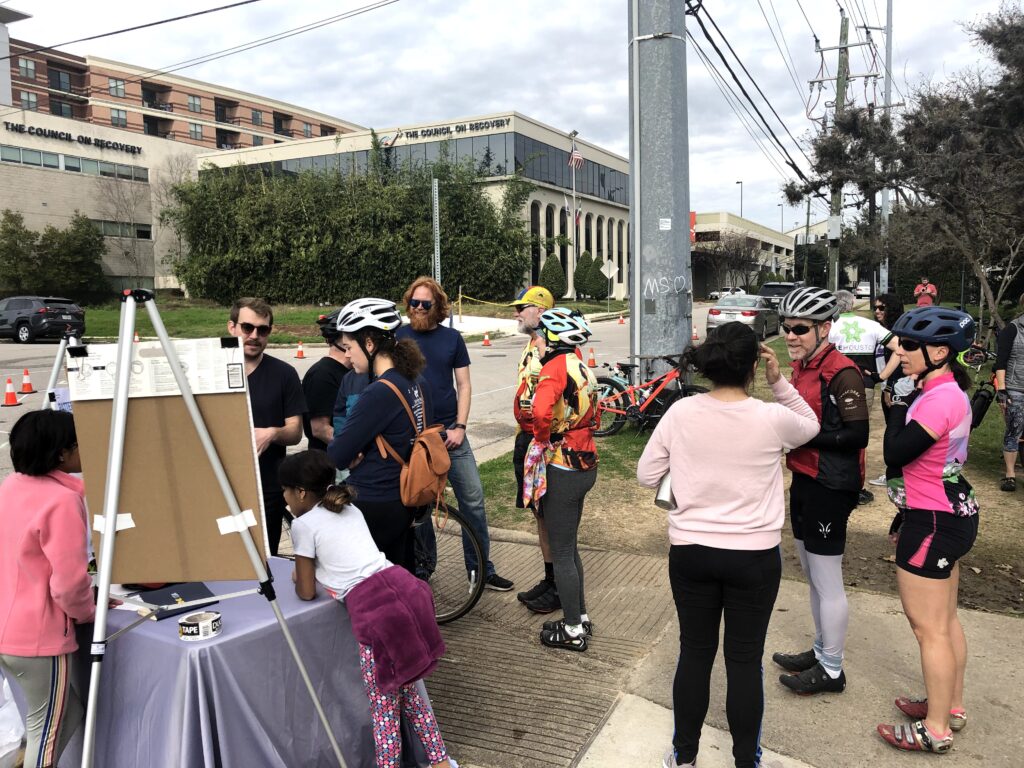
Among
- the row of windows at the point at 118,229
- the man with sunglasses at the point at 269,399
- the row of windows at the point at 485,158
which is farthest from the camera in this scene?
the row of windows at the point at 118,229

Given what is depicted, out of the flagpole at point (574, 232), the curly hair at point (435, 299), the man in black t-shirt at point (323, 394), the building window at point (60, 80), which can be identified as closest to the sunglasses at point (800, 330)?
the curly hair at point (435, 299)

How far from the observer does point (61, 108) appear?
2367 inches

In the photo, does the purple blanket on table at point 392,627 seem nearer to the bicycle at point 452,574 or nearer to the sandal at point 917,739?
the bicycle at point 452,574

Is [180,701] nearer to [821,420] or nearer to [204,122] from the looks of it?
[821,420]

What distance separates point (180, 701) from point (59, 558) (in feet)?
2.08

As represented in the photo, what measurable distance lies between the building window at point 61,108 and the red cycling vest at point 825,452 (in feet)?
230

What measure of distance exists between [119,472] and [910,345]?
9.80 feet

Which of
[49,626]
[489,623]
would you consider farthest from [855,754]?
[49,626]

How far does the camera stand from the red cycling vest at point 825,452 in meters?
3.30

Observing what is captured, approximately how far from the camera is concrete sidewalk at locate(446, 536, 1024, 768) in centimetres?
315

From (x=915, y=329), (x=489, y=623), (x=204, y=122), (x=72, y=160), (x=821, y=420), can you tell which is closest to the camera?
(x=915, y=329)

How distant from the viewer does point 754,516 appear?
2.65 meters

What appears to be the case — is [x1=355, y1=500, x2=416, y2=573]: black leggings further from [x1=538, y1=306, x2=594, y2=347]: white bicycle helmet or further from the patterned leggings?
[x1=538, y1=306, x2=594, y2=347]: white bicycle helmet

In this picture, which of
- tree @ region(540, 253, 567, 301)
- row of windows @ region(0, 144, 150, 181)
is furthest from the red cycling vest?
row of windows @ region(0, 144, 150, 181)
